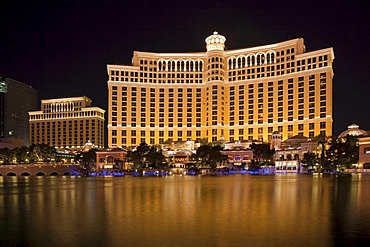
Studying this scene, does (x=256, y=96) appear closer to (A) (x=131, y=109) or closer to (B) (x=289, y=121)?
(B) (x=289, y=121)

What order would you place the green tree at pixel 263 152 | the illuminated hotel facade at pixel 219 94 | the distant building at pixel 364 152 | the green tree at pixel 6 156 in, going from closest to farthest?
Result: the distant building at pixel 364 152 → the green tree at pixel 263 152 → the green tree at pixel 6 156 → the illuminated hotel facade at pixel 219 94

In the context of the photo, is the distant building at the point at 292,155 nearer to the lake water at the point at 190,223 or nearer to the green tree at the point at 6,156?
the lake water at the point at 190,223

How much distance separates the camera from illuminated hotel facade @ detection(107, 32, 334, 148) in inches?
5541

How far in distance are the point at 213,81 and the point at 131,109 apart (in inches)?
1555

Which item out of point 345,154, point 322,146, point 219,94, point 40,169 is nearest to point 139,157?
point 40,169

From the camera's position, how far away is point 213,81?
15250 cm

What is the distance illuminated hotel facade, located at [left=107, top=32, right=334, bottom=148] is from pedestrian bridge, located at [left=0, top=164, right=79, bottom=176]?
88.9ft

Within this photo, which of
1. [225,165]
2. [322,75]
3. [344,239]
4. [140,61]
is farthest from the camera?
[140,61]

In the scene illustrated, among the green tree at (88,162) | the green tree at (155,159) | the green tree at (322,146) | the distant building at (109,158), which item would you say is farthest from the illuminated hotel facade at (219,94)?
the green tree at (155,159)

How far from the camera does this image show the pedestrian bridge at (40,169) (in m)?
131

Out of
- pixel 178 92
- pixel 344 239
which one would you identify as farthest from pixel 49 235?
pixel 178 92

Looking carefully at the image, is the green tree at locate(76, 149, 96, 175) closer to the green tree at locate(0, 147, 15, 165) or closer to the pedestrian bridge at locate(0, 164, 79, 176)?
the pedestrian bridge at locate(0, 164, 79, 176)

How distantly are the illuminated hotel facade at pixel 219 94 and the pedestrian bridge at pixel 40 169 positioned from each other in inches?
1067

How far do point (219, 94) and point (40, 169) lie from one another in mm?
79063
